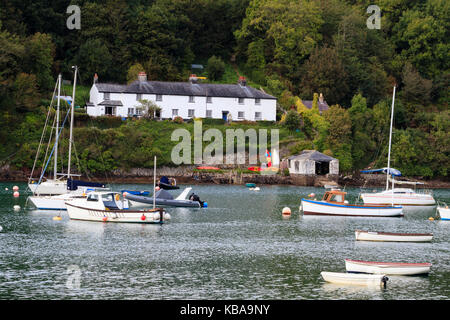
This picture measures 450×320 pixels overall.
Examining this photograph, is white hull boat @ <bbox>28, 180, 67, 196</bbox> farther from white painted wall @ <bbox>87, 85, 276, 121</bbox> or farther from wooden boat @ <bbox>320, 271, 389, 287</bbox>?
white painted wall @ <bbox>87, 85, 276, 121</bbox>

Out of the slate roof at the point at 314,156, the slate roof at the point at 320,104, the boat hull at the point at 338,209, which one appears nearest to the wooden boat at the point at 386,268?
the boat hull at the point at 338,209

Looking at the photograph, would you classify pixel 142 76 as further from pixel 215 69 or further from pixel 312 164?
pixel 312 164

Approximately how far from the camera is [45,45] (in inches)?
4451

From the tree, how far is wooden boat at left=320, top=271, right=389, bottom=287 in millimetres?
98784

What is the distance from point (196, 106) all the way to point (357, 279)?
83.3 metres

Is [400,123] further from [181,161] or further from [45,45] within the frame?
[45,45]

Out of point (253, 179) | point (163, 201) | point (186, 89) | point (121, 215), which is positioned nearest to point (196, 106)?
Answer: point (186, 89)

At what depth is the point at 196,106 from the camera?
114 metres

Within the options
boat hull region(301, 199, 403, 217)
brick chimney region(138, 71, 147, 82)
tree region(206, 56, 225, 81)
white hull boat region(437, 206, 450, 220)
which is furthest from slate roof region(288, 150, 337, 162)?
white hull boat region(437, 206, 450, 220)

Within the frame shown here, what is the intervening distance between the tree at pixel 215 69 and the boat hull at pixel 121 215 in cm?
7878

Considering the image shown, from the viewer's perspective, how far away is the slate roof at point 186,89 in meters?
111

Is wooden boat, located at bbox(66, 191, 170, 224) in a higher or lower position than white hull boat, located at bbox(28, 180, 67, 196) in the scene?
lower

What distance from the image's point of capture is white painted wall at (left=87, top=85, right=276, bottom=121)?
110625 millimetres
